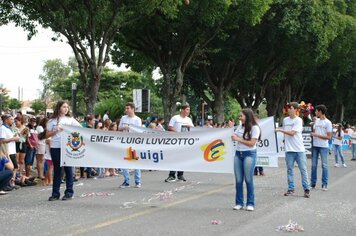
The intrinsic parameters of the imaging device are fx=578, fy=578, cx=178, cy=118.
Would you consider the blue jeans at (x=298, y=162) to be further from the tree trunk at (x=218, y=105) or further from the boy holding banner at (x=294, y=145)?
Answer: the tree trunk at (x=218, y=105)

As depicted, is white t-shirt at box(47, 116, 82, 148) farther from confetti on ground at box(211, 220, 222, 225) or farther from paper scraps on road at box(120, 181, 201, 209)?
confetti on ground at box(211, 220, 222, 225)

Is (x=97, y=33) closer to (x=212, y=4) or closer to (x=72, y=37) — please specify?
(x=72, y=37)

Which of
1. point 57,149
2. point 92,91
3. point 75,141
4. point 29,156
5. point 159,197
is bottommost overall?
point 159,197

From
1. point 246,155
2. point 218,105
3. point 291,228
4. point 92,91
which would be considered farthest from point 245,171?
point 218,105

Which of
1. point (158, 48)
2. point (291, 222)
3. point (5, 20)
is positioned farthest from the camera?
point (158, 48)

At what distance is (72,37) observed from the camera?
21.5 m

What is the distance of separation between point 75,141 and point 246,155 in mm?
3626

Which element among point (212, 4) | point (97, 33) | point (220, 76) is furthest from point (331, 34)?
point (97, 33)

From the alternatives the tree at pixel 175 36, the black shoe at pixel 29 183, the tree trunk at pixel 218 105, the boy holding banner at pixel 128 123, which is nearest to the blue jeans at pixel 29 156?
the black shoe at pixel 29 183

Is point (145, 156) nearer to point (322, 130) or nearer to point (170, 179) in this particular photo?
point (170, 179)

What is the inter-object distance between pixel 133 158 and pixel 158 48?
19538 mm

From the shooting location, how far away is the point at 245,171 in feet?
31.7

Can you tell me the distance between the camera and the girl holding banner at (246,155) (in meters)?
9.62

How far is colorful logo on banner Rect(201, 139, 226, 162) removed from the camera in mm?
10664
